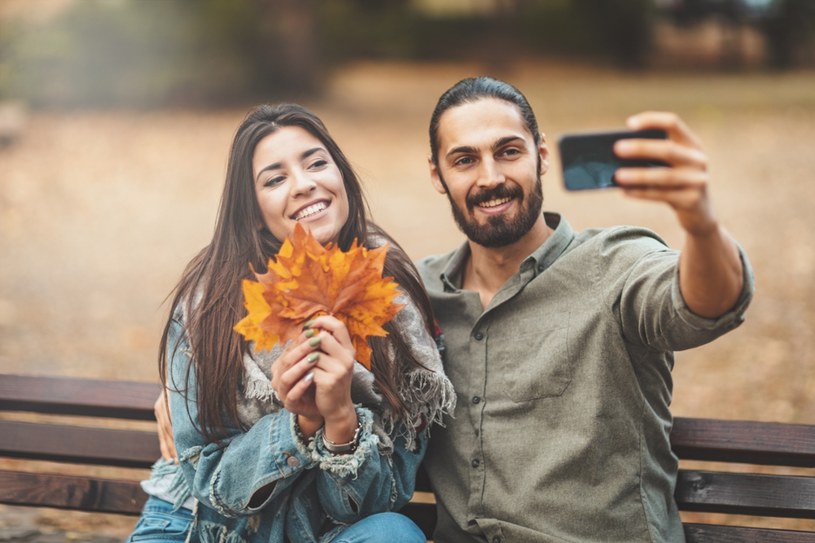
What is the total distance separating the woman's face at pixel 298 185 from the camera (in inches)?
108

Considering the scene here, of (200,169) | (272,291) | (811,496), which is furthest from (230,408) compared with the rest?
(200,169)

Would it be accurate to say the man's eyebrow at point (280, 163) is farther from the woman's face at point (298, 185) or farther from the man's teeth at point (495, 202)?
the man's teeth at point (495, 202)

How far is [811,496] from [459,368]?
3.98ft

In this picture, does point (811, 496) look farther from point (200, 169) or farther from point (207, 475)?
point (200, 169)

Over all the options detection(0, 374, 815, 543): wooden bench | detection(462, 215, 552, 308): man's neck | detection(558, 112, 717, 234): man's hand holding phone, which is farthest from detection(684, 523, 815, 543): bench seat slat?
detection(558, 112, 717, 234): man's hand holding phone

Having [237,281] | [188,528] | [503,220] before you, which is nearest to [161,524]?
[188,528]

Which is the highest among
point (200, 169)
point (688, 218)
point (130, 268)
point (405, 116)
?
point (405, 116)

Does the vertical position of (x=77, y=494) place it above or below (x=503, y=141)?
below

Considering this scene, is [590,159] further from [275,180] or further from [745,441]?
[745,441]

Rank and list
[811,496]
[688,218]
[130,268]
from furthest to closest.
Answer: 1. [130,268]
2. [811,496]
3. [688,218]

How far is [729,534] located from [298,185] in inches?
70.9

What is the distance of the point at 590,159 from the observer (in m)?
2.10

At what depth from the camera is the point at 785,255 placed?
29.6 ft

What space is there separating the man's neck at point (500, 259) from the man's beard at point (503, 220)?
0.07 metres
